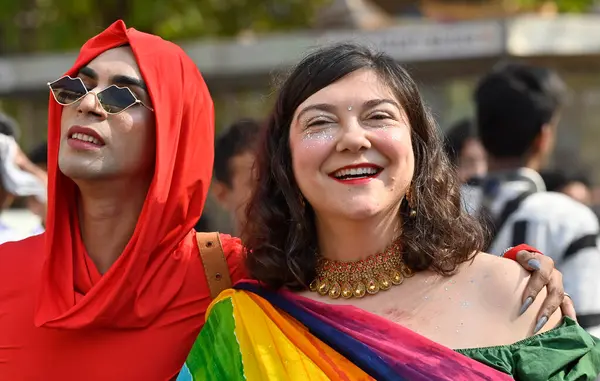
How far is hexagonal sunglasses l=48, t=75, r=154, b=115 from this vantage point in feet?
10.1

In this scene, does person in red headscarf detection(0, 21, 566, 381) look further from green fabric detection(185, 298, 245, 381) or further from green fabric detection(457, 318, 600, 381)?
green fabric detection(457, 318, 600, 381)

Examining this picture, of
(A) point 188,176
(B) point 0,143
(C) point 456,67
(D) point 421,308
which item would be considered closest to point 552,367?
(D) point 421,308

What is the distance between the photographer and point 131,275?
9.98ft

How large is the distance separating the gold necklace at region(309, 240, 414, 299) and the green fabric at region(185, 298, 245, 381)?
0.86ft

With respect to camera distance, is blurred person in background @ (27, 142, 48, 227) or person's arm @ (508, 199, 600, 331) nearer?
person's arm @ (508, 199, 600, 331)

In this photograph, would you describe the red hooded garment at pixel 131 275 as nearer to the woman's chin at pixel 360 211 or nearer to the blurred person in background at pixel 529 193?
the woman's chin at pixel 360 211

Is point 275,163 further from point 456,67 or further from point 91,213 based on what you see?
point 456,67

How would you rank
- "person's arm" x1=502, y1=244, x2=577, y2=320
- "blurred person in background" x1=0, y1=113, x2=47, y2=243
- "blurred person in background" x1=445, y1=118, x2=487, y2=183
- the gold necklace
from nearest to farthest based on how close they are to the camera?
"person's arm" x1=502, y1=244, x2=577, y2=320, the gold necklace, "blurred person in background" x1=0, y1=113, x2=47, y2=243, "blurred person in background" x1=445, y1=118, x2=487, y2=183

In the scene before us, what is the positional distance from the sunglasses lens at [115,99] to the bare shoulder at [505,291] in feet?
3.60

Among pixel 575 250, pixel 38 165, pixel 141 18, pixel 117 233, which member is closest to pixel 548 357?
pixel 575 250

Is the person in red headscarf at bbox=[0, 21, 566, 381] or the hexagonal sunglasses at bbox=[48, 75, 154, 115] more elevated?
the hexagonal sunglasses at bbox=[48, 75, 154, 115]

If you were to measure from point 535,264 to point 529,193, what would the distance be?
99cm

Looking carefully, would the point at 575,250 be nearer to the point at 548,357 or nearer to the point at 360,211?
the point at 548,357

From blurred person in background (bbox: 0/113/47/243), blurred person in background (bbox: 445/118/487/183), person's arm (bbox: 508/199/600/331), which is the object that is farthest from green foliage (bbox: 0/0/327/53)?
person's arm (bbox: 508/199/600/331)
